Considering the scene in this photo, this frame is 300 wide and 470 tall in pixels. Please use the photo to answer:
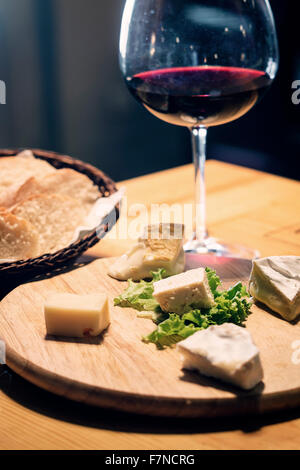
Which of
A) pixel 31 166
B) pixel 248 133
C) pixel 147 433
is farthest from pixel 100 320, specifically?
pixel 248 133

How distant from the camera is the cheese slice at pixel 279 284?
977 mm

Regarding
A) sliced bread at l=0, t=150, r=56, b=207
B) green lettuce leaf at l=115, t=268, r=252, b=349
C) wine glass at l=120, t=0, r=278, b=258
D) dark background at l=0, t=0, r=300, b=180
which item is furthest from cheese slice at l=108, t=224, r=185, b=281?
dark background at l=0, t=0, r=300, b=180

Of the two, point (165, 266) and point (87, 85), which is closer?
point (165, 266)

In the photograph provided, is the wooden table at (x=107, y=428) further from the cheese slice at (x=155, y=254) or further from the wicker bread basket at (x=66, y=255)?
the cheese slice at (x=155, y=254)

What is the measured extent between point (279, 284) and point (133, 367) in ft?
0.99

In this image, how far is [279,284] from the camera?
100cm

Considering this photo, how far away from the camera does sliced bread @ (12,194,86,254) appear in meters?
1.28

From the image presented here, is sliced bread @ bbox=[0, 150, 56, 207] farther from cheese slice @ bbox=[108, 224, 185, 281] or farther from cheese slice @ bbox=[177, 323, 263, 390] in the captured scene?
cheese slice @ bbox=[177, 323, 263, 390]

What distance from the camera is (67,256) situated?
1166 mm

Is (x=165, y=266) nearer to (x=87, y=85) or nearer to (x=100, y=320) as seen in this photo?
(x=100, y=320)

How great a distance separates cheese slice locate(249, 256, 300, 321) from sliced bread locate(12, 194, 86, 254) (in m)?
0.44

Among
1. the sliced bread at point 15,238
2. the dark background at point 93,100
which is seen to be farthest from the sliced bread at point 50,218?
the dark background at point 93,100

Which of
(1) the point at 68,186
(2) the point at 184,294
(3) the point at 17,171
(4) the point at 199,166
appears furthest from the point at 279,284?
(3) the point at 17,171
